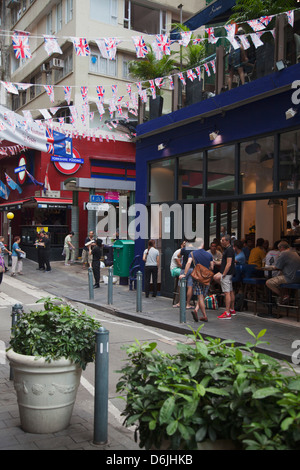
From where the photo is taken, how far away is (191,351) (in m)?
3.21

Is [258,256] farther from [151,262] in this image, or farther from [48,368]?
[48,368]

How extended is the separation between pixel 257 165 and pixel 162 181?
13.6 ft

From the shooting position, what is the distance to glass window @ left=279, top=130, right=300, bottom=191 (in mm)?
10062

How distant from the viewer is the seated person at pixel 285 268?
10.2 meters

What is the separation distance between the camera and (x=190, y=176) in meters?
13.5

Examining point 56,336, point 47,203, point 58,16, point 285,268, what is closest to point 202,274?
point 285,268

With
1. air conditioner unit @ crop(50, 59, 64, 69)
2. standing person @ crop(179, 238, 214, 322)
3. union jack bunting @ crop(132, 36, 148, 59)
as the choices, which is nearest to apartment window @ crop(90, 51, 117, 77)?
air conditioner unit @ crop(50, 59, 64, 69)

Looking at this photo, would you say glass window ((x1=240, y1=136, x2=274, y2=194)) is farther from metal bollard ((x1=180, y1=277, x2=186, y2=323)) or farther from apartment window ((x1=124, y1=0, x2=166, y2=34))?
apartment window ((x1=124, y1=0, x2=166, y2=34))

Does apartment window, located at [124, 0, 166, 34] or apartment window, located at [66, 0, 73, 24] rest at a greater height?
apartment window, located at [124, 0, 166, 34]

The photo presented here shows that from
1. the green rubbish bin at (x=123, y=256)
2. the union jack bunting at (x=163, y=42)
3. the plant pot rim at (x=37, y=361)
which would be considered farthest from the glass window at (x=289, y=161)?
the plant pot rim at (x=37, y=361)

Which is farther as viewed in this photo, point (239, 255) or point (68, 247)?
point (68, 247)

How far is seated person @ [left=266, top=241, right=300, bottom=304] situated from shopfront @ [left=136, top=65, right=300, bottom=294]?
1.28 meters

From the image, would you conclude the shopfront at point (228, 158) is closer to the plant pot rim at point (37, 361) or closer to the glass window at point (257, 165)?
the glass window at point (257, 165)
